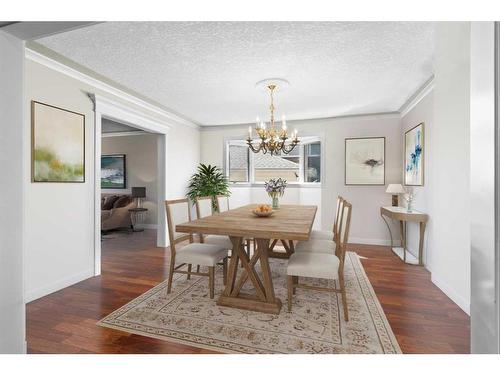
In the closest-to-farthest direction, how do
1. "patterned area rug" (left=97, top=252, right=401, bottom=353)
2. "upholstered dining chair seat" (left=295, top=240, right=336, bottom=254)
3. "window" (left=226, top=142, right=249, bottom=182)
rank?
"patterned area rug" (left=97, top=252, right=401, bottom=353), "upholstered dining chair seat" (left=295, top=240, right=336, bottom=254), "window" (left=226, top=142, right=249, bottom=182)

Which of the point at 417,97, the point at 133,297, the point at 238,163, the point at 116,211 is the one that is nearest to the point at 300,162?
the point at 238,163

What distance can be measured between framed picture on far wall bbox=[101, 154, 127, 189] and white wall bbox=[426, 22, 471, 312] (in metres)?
6.82

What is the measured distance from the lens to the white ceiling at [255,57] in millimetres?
2098

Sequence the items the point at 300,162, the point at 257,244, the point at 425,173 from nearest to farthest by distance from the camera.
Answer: the point at 257,244 → the point at 425,173 → the point at 300,162

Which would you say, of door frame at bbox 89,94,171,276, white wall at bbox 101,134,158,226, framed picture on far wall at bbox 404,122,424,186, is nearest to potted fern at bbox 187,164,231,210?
door frame at bbox 89,94,171,276

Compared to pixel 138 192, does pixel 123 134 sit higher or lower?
higher

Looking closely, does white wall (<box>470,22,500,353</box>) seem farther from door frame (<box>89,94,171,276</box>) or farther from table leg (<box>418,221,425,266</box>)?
door frame (<box>89,94,171,276</box>)

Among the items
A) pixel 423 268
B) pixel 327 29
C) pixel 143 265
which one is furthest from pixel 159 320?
pixel 423 268

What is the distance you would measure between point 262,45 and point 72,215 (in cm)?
277

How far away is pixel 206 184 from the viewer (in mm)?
5191

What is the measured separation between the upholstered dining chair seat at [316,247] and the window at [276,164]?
2563 mm

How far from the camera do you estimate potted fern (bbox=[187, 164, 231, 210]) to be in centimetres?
516

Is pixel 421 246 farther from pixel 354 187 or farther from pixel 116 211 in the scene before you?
pixel 116 211

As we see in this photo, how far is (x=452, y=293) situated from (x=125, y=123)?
442 cm
